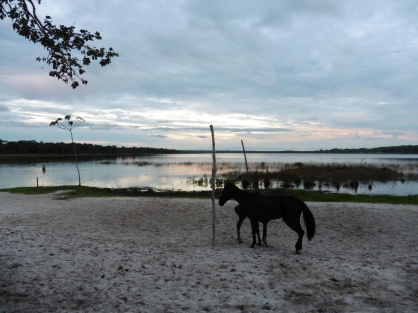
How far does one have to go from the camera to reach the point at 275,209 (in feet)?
23.0

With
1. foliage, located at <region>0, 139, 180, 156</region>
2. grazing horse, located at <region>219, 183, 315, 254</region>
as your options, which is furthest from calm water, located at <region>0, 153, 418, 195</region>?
foliage, located at <region>0, 139, 180, 156</region>

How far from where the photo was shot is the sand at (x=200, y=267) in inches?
173

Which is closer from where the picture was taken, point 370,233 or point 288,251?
point 288,251

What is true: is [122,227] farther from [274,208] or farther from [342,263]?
[342,263]

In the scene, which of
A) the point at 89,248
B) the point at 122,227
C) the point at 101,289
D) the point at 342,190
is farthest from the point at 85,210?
the point at 342,190

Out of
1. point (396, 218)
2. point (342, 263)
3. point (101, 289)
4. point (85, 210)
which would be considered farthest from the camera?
point (85, 210)

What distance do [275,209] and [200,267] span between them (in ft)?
7.91

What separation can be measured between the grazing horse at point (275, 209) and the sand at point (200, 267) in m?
0.65

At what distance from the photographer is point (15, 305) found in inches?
168

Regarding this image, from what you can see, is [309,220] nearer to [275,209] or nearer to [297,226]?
[297,226]

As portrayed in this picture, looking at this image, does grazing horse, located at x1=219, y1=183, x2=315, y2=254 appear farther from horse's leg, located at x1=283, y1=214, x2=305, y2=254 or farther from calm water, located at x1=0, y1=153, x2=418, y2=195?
calm water, located at x1=0, y1=153, x2=418, y2=195

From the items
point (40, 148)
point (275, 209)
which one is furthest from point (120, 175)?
point (40, 148)

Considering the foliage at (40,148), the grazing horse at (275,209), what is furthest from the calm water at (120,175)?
the foliage at (40,148)

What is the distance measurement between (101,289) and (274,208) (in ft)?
13.9
